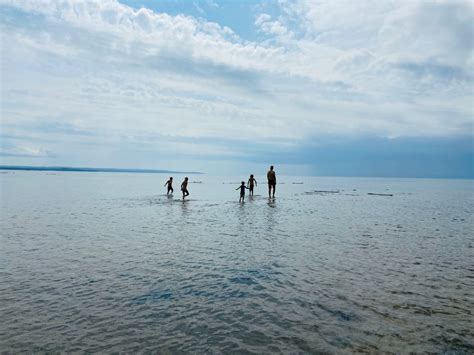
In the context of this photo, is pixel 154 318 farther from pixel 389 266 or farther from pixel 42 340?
pixel 389 266

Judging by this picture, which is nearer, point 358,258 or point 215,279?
point 215,279

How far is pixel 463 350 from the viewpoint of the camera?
6.73 meters

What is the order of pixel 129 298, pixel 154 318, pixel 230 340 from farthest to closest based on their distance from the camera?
pixel 129 298
pixel 154 318
pixel 230 340

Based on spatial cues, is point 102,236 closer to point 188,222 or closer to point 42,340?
point 188,222

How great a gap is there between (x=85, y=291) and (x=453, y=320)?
972 cm

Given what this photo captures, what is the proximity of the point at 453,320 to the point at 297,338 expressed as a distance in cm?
406

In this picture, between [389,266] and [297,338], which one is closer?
[297,338]

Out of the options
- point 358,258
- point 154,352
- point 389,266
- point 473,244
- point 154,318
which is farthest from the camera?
point 473,244

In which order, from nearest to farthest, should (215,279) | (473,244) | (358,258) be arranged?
1. (215,279)
2. (358,258)
3. (473,244)

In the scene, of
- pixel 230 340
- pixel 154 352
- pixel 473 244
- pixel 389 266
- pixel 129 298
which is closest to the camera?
pixel 154 352

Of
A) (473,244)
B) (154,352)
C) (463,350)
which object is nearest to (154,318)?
(154,352)

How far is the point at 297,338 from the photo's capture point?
23.4 ft

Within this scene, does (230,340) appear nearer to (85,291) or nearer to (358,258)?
(85,291)

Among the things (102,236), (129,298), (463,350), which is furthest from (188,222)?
(463,350)
